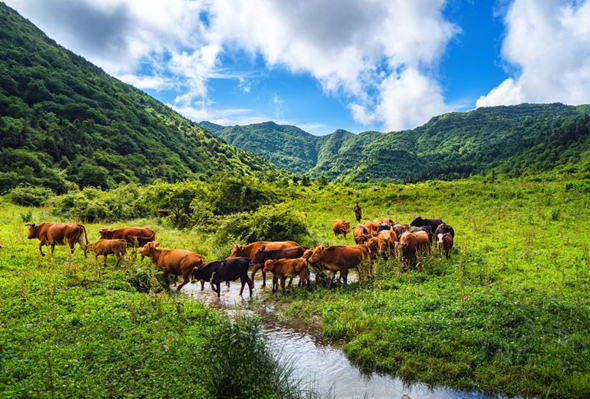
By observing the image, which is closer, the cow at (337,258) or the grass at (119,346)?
the grass at (119,346)

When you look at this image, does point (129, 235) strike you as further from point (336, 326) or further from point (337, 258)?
point (336, 326)

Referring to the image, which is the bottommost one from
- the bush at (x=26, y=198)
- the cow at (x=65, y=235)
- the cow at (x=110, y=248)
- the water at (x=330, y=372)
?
the water at (x=330, y=372)

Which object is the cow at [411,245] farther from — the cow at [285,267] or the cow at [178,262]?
the cow at [178,262]

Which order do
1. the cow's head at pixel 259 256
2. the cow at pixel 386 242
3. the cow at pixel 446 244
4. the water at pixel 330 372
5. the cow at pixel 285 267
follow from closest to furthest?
the water at pixel 330 372
the cow at pixel 285 267
the cow's head at pixel 259 256
the cow at pixel 386 242
the cow at pixel 446 244

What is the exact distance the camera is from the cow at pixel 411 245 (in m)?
12.8

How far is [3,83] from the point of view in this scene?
81188mm

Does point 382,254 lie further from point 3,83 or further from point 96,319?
point 3,83

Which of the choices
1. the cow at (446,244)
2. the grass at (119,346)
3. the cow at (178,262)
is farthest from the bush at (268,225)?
the grass at (119,346)

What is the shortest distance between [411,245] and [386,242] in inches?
38.5

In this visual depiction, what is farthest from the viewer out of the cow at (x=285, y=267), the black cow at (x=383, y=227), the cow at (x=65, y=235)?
the black cow at (x=383, y=227)

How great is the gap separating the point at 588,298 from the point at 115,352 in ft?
37.7

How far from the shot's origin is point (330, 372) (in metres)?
6.54

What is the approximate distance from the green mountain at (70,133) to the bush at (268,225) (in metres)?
35.1

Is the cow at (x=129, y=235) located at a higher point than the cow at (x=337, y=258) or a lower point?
higher
